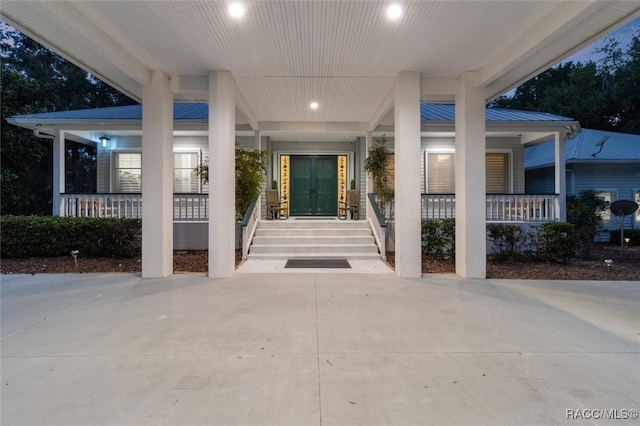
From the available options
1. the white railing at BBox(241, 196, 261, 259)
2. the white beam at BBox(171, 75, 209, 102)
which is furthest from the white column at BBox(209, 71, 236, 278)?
the white railing at BBox(241, 196, 261, 259)

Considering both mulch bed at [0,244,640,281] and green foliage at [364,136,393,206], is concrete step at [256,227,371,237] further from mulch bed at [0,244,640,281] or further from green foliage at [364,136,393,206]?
green foliage at [364,136,393,206]

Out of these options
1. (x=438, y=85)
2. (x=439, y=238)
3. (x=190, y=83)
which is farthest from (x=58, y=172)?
(x=439, y=238)

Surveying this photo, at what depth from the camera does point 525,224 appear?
28.9 feet

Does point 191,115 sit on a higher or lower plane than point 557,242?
higher

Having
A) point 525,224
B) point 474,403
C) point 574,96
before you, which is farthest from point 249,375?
point 574,96

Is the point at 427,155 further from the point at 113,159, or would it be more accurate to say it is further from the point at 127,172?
the point at 113,159

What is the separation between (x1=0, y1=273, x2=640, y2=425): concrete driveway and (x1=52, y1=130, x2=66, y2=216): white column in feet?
15.3

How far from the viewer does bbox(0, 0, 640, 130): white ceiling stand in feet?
12.9

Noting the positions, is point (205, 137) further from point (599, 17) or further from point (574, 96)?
point (574, 96)

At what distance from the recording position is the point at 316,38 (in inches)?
185

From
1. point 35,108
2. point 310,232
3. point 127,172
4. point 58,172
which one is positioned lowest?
point 310,232

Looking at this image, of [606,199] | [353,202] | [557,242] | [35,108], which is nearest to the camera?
[557,242]

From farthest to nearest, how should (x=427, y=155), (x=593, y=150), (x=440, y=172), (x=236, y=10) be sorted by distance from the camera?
(x=593, y=150)
(x=440, y=172)
(x=427, y=155)
(x=236, y=10)

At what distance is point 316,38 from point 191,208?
6.00 m
